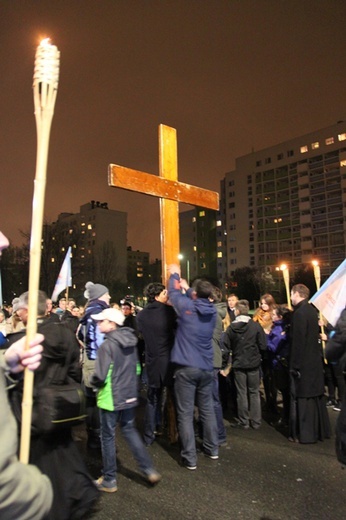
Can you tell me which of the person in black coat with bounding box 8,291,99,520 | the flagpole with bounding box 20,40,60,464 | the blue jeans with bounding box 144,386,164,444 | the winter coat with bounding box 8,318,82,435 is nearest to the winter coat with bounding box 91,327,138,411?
the winter coat with bounding box 8,318,82,435

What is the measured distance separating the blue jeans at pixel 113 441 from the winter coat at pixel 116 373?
0.12 m

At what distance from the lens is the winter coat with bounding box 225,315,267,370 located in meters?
7.19

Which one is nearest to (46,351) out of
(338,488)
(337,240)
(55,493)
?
(55,493)

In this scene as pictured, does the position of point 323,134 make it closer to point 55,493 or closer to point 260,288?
point 260,288

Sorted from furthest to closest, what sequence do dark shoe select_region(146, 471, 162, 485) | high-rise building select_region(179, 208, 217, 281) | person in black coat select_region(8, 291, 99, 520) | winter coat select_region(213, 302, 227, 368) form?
high-rise building select_region(179, 208, 217, 281), winter coat select_region(213, 302, 227, 368), dark shoe select_region(146, 471, 162, 485), person in black coat select_region(8, 291, 99, 520)

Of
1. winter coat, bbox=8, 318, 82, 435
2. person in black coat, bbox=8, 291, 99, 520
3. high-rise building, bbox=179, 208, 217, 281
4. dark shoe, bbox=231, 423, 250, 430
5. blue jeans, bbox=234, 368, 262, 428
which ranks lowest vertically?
A: dark shoe, bbox=231, 423, 250, 430

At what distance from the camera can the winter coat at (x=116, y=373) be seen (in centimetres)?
460

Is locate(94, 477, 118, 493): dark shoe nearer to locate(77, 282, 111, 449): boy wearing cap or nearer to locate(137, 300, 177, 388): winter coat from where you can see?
locate(77, 282, 111, 449): boy wearing cap

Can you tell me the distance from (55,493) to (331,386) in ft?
22.6

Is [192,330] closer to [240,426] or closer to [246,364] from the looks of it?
[246,364]

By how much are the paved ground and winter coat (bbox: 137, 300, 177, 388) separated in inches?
41.5

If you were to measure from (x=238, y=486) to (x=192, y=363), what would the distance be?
1463 millimetres

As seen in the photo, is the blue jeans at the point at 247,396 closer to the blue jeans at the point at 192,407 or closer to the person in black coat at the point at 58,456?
the blue jeans at the point at 192,407

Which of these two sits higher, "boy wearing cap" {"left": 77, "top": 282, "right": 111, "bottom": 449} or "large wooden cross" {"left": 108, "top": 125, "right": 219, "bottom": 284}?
"large wooden cross" {"left": 108, "top": 125, "right": 219, "bottom": 284}
